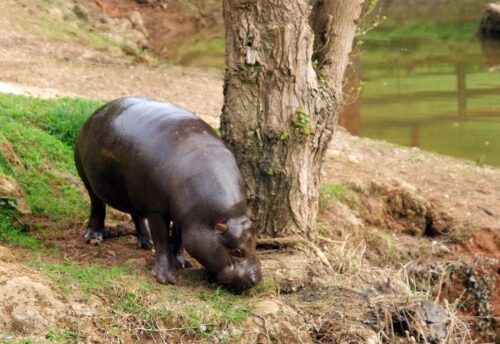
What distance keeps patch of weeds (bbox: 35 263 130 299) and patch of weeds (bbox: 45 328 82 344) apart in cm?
35

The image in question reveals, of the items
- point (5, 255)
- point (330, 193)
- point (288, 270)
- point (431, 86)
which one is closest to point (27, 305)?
point (5, 255)

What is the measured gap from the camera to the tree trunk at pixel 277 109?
6363mm

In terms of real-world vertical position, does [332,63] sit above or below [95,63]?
above

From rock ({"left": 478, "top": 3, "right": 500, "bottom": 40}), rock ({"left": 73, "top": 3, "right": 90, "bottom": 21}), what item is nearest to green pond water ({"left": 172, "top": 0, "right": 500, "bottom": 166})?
rock ({"left": 478, "top": 3, "right": 500, "bottom": 40})

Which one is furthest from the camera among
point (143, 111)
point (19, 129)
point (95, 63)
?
point (95, 63)

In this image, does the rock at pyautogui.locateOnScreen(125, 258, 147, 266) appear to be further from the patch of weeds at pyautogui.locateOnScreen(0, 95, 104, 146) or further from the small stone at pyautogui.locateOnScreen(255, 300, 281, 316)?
the patch of weeds at pyautogui.locateOnScreen(0, 95, 104, 146)

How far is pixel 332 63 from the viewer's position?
22.9 feet

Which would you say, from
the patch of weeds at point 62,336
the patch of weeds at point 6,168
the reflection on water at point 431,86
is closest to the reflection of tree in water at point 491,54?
the reflection on water at point 431,86

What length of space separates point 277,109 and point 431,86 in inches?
524

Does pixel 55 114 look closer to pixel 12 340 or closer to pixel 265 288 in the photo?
pixel 265 288

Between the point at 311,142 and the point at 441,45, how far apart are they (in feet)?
62.9

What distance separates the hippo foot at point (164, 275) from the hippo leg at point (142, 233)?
2.67 feet

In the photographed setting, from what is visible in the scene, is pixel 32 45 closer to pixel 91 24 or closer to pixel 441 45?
pixel 91 24

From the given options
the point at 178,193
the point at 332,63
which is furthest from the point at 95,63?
the point at 178,193
